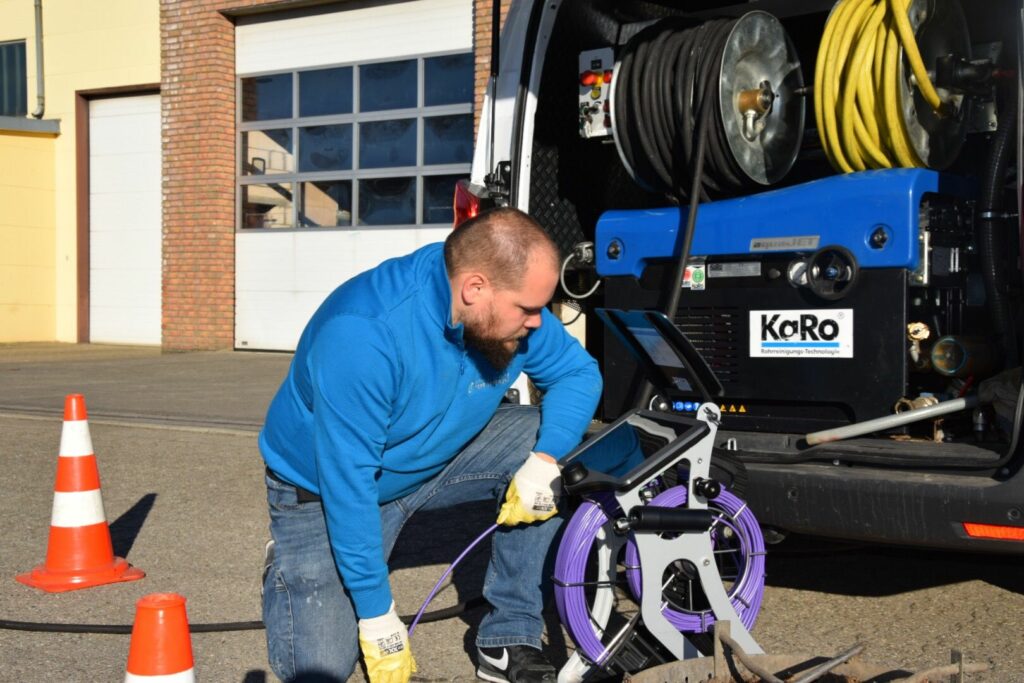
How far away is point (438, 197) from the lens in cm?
1371

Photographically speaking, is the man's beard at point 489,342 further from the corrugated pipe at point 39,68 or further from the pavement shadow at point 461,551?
the corrugated pipe at point 39,68

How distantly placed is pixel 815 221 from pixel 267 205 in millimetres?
11986

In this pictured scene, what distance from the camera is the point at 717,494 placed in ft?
10.9

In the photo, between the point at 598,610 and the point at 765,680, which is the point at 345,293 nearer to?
the point at 598,610

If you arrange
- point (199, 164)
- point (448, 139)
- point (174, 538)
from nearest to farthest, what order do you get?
point (174, 538) < point (448, 139) < point (199, 164)

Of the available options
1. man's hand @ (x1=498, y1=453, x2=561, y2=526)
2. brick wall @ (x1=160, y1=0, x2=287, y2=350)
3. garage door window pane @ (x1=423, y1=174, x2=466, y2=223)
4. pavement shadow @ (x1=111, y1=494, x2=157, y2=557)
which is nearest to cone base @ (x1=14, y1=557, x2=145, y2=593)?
pavement shadow @ (x1=111, y1=494, x2=157, y2=557)

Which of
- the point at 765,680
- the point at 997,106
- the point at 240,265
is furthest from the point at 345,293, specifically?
the point at 240,265

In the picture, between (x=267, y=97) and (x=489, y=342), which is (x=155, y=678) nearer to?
(x=489, y=342)

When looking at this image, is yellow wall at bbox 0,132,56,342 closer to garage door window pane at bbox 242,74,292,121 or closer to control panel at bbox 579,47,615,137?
garage door window pane at bbox 242,74,292,121

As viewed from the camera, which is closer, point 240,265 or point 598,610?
point 598,610

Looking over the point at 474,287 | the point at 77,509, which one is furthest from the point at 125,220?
the point at 474,287

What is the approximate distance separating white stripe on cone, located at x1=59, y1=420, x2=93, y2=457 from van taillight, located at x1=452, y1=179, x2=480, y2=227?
170cm

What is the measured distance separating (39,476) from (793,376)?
4.42 meters

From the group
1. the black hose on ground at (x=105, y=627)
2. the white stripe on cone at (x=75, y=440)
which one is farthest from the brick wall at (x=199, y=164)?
the black hose on ground at (x=105, y=627)
